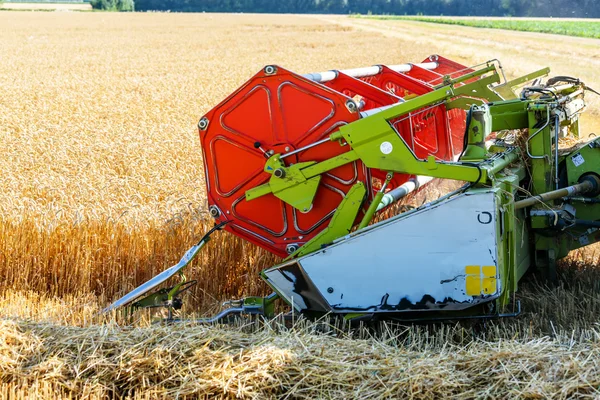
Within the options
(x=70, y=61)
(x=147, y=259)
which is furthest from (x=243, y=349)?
(x=70, y=61)

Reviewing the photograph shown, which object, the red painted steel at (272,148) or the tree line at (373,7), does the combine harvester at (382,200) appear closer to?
the red painted steel at (272,148)

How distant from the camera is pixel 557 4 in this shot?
7094 cm

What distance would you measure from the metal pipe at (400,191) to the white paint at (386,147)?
1.08ft

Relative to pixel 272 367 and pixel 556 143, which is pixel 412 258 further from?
pixel 556 143

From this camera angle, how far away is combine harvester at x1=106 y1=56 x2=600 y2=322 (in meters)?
4.12

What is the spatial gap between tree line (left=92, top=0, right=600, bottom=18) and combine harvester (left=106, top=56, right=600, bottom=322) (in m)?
70.4

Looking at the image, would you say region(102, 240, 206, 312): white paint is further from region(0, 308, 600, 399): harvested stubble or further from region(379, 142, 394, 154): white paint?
region(379, 142, 394, 154): white paint

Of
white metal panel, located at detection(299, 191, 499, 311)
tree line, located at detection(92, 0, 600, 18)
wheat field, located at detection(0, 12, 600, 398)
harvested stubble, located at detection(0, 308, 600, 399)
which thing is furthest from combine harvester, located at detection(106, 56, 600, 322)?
tree line, located at detection(92, 0, 600, 18)

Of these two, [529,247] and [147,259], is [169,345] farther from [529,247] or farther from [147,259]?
[529,247]

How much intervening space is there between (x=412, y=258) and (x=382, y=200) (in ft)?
1.98

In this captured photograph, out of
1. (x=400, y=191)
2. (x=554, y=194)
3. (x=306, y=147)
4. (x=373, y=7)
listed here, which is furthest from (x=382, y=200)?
(x=373, y=7)

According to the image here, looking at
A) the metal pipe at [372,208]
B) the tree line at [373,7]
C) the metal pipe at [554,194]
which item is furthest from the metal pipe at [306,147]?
the tree line at [373,7]

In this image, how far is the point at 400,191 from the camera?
16.0 ft

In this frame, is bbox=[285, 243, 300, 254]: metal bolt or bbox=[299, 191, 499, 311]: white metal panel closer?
bbox=[299, 191, 499, 311]: white metal panel
